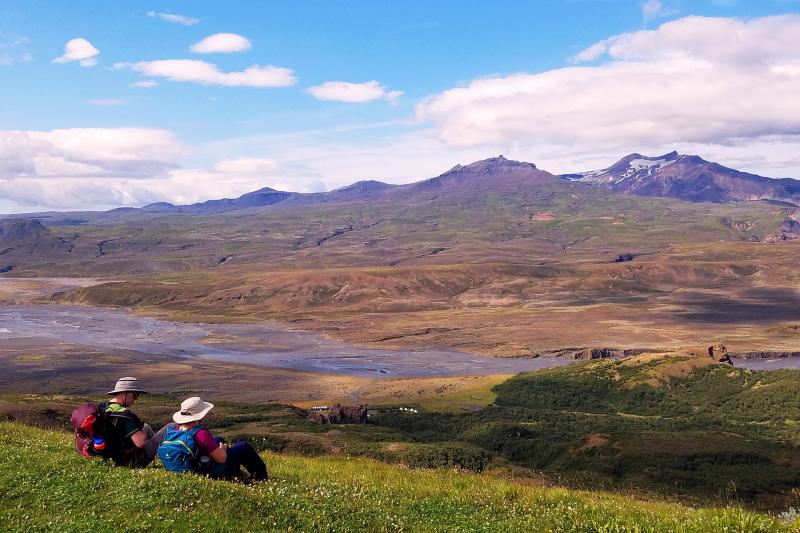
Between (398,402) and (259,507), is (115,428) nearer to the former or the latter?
(259,507)

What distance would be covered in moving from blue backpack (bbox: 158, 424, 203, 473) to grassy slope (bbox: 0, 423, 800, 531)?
0.42 metres

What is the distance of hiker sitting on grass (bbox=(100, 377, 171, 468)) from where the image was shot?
13391 millimetres

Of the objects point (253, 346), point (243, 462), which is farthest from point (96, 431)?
point (253, 346)

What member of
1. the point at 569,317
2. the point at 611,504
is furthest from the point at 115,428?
the point at 569,317

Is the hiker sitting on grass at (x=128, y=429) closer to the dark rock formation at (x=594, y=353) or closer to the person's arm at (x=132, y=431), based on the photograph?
the person's arm at (x=132, y=431)

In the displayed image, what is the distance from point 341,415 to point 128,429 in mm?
66293

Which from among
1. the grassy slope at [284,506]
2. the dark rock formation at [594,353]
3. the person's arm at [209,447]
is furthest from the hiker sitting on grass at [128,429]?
the dark rock formation at [594,353]

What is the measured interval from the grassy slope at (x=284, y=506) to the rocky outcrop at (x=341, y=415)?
6181cm

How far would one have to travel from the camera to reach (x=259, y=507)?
1120 centimetres

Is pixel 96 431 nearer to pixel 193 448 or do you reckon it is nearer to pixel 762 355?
pixel 193 448

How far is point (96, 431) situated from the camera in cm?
1336

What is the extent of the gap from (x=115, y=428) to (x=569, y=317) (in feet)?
563

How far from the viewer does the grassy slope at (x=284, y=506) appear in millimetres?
10414

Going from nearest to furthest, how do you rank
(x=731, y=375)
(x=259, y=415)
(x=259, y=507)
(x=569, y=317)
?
(x=259, y=507) → (x=259, y=415) → (x=731, y=375) → (x=569, y=317)
